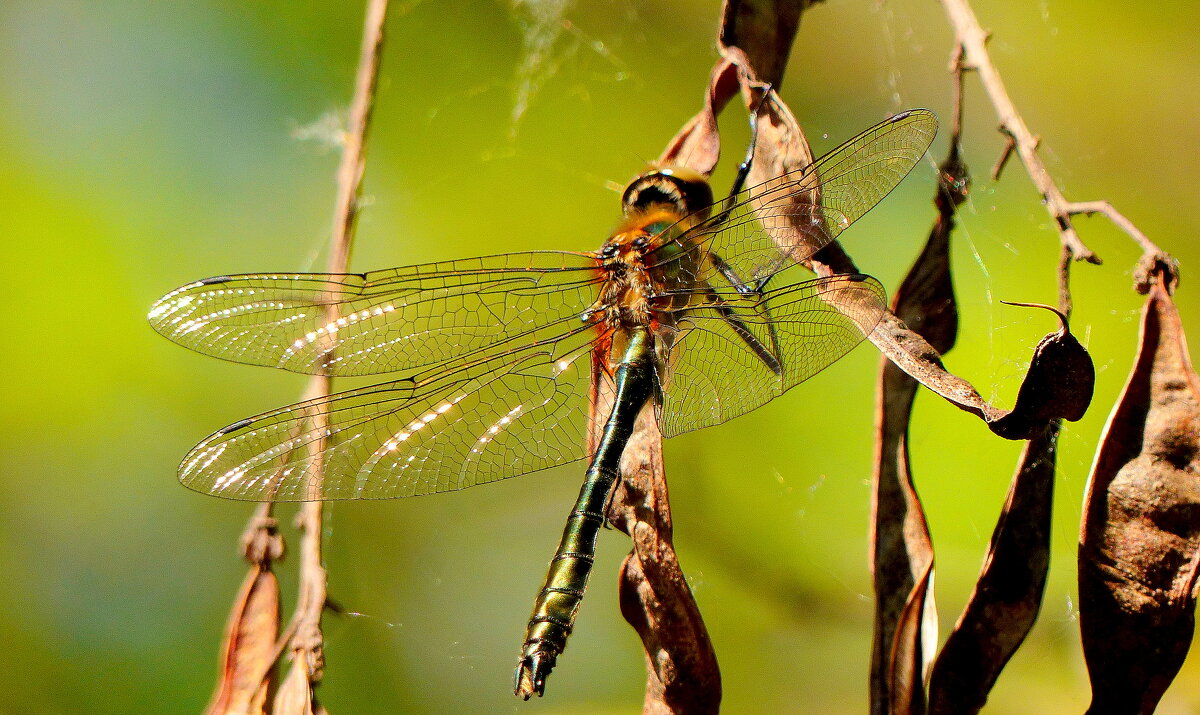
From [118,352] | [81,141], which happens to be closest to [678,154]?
[118,352]

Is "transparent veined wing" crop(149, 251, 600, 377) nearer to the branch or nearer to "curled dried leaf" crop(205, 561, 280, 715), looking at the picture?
the branch

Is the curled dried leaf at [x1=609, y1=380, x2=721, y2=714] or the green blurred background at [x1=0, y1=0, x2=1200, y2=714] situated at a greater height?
the green blurred background at [x1=0, y1=0, x2=1200, y2=714]

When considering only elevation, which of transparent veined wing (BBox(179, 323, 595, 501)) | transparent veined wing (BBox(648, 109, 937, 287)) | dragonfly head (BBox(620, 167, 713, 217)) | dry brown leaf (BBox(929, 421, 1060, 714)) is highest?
dragonfly head (BBox(620, 167, 713, 217))

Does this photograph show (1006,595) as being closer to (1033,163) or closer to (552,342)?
(1033,163)

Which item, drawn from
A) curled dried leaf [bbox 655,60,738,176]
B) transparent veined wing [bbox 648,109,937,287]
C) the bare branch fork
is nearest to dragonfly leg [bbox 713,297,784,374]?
transparent veined wing [bbox 648,109,937,287]

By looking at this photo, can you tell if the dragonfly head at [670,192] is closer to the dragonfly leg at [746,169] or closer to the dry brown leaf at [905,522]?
the dragonfly leg at [746,169]

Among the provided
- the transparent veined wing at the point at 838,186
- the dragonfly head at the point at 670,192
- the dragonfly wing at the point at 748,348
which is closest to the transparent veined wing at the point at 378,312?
the dragonfly head at the point at 670,192
